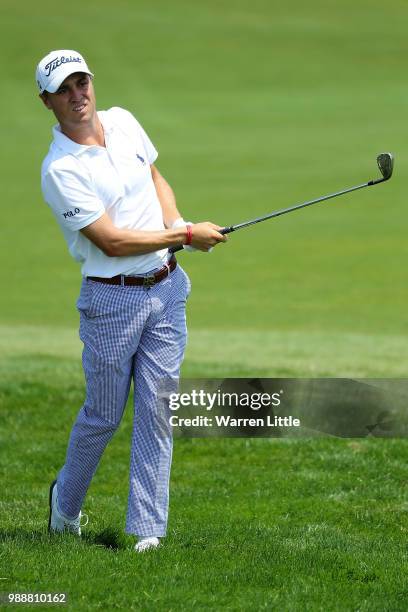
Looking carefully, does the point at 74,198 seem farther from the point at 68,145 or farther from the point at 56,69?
the point at 56,69

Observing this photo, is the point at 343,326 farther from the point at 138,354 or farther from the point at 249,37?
the point at 249,37

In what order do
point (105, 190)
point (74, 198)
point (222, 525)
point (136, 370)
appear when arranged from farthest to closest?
1. point (222, 525)
2. point (136, 370)
3. point (105, 190)
4. point (74, 198)

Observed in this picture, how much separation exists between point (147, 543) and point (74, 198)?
5.34 ft

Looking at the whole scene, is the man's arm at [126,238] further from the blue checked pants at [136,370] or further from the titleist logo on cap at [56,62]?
the titleist logo on cap at [56,62]

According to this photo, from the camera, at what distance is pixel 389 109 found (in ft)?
124

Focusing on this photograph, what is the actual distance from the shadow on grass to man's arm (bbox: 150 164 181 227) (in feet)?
5.06

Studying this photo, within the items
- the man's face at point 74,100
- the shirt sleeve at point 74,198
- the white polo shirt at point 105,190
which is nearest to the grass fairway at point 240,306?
the white polo shirt at point 105,190

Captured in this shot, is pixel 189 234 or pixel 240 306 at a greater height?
pixel 189 234

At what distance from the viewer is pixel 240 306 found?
17734 millimetres

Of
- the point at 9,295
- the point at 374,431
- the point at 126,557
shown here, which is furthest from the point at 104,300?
the point at 9,295

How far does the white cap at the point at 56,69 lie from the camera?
217 inches

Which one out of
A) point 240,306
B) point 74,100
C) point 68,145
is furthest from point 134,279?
point 240,306

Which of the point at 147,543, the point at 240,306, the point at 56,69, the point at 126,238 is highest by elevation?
the point at 56,69

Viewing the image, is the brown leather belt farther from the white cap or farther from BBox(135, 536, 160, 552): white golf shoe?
BBox(135, 536, 160, 552): white golf shoe
